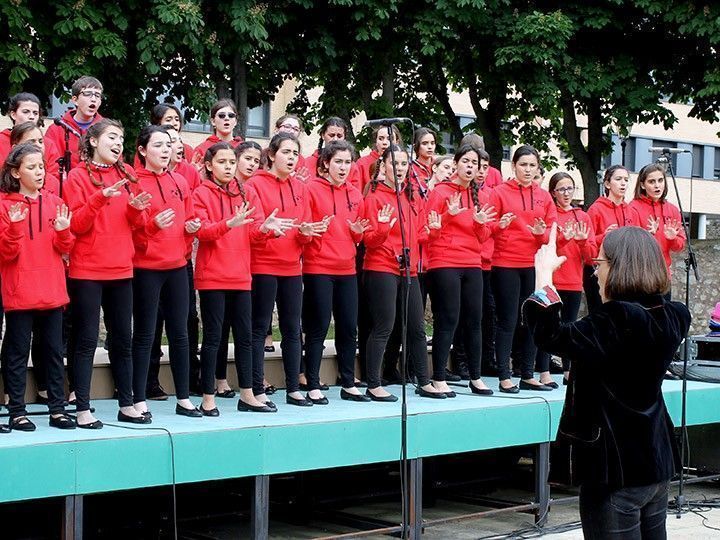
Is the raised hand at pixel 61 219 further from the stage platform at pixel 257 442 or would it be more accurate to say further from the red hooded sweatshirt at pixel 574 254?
the red hooded sweatshirt at pixel 574 254

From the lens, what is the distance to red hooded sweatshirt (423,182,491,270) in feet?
26.3

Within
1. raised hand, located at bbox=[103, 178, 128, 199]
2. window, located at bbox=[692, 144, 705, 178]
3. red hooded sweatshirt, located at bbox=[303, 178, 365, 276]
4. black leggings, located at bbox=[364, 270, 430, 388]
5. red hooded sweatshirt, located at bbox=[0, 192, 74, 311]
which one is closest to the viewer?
raised hand, located at bbox=[103, 178, 128, 199]

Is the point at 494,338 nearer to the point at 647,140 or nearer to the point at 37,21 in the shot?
the point at 37,21

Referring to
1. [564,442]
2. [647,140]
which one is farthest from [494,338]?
[647,140]

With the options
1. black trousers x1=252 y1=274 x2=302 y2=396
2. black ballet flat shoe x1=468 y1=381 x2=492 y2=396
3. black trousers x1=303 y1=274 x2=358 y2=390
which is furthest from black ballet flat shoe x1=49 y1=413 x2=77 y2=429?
black ballet flat shoe x1=468 y1=381 x2=492 y2=396

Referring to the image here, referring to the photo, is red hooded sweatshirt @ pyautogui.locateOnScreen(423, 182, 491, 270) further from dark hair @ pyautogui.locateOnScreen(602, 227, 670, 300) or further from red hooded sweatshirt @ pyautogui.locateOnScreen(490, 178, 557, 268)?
dark hair @ pyautogui.locateOnScreen(602, 227, 670, 300)

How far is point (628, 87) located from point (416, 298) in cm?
925

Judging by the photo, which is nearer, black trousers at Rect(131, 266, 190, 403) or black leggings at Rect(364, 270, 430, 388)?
black trousers at Rect(131, 266, 190, 403)

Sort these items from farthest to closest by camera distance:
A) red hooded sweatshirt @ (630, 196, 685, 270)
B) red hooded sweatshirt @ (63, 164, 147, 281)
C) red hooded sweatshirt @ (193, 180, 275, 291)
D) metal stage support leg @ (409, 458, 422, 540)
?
red hooded sweatshirt @ (630, 196, 685, 270) → metal stage support leg @ (409, 458, 422, 540) → red hooded sweatshirt @ (193, 180, 275, 291) → red hooded sweatshirt @ (63, 164, 147, 281)

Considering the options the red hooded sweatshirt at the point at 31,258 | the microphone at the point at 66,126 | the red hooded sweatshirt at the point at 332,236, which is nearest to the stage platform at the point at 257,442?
the red hooded sweatshirt at the point at 31,258

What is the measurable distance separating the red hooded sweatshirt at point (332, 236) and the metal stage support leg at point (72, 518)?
233cm

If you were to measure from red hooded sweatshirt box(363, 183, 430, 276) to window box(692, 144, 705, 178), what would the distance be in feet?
108

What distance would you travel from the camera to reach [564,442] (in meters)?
4.20

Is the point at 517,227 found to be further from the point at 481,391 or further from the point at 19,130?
the point at 19,130
